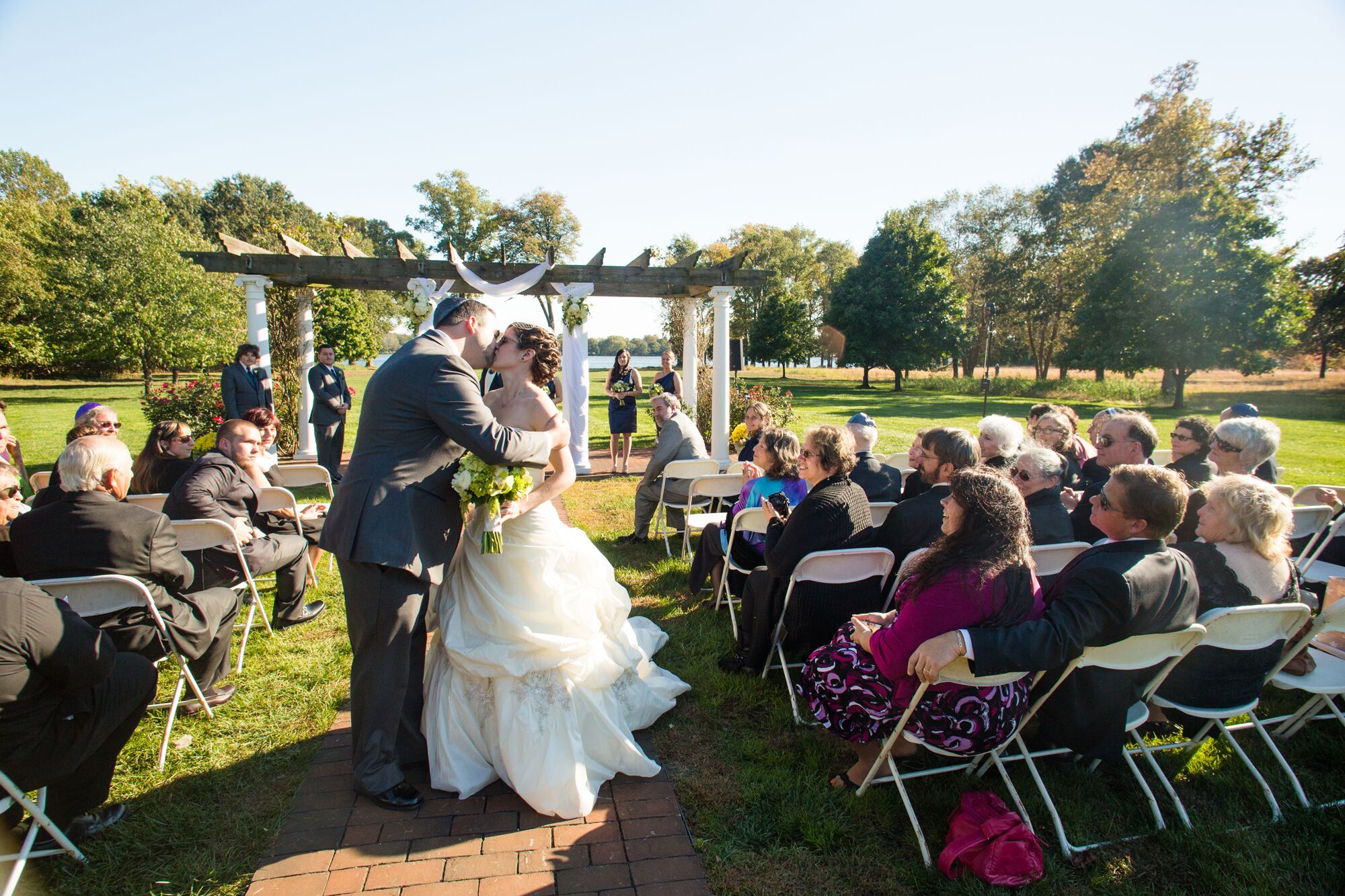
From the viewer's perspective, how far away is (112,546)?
121 inches

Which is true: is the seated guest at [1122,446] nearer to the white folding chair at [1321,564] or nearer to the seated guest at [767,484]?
the white folding chair at [1321,564]

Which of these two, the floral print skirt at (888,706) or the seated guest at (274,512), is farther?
the seated guest at (274,512)

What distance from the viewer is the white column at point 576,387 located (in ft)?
35.2

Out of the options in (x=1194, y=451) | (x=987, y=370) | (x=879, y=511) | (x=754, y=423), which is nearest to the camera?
(x=879, y=511)

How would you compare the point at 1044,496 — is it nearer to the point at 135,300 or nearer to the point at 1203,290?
the point at 1203,290

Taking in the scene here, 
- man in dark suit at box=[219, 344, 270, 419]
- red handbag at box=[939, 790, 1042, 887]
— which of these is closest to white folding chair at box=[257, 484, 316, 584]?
red handbag at box=[939, 790, 1042, 887]

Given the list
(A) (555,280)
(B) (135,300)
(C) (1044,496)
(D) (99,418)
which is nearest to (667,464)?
(C) (1044,496)

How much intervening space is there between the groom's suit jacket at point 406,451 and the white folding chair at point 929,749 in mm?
1867

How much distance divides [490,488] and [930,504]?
7.90ft

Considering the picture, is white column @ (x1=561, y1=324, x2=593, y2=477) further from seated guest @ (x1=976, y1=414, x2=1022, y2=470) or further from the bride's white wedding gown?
the bride's white wedding gown

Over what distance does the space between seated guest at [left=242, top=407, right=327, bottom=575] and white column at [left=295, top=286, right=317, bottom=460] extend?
21.9 ft

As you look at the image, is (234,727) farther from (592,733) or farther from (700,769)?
(700,769)

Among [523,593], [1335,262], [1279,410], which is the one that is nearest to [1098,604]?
[523,593]

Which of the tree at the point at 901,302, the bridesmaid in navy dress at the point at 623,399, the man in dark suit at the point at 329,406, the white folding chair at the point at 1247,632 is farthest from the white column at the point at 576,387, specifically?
the tree at the point at 901,302
